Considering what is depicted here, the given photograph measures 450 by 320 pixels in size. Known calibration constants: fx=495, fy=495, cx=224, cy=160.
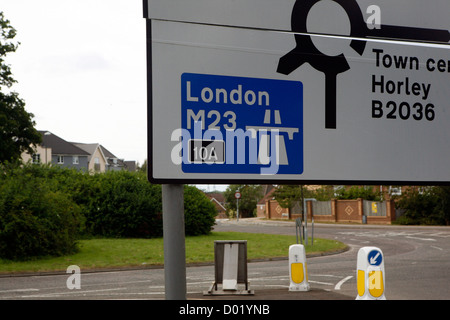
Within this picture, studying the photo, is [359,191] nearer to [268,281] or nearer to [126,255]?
[268,281]

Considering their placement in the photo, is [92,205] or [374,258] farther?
[92,205]

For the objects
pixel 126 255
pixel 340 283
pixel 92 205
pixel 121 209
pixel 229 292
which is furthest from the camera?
pixel 92 205

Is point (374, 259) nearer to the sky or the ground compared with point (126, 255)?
nearer to the sky

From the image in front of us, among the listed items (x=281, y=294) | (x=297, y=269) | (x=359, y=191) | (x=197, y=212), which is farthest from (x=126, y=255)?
(x=359, y=191)

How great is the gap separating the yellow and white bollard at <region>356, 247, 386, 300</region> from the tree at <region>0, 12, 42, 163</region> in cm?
2790

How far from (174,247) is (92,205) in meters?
24.3

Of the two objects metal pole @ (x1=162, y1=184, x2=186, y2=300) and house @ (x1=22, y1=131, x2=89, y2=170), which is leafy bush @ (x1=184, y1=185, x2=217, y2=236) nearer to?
metal pole @ (x1=162, y1=184, x2=186, y2=300)

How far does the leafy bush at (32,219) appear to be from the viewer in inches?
606

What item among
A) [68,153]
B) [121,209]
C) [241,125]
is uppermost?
[68,153]

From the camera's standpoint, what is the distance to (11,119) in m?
32.3

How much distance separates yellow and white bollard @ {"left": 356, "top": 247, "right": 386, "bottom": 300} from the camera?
7656 millimetres

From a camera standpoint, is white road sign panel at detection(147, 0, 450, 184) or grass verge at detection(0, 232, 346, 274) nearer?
white road sign panel at detection(147, 0, 450, 184)

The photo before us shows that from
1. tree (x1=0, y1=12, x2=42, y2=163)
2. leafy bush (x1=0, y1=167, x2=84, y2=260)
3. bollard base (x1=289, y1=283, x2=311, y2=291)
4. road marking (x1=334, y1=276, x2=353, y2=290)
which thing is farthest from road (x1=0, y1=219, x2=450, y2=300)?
tree (x1=0, y1=12, x2=42, y2=163)
